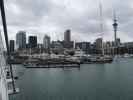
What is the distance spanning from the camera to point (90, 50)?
317 feet

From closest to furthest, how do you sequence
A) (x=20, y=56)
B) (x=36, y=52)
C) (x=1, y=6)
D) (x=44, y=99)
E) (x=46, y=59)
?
(x=1, y=6)
(x=44, y=99)
(x=46, y=59)
(x=20, y=56)
(x=36, y=52)

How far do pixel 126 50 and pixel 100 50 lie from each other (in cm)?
1653

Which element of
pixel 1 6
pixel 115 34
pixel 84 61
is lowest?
pixel 84 61

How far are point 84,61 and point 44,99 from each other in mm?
56554

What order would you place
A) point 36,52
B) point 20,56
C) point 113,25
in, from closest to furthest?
1. point 20,56
2. point 36,52
3. point 113,25

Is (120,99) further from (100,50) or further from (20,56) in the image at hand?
(100,50)

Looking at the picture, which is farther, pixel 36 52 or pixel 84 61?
pixel 36 52

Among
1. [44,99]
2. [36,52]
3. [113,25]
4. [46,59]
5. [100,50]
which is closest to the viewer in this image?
[44,99]

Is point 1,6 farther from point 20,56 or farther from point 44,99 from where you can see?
point 20,56

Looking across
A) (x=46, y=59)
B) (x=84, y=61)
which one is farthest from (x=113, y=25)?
(x=46, y=59)

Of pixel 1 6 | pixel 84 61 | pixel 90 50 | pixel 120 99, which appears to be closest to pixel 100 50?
pixel 90 50

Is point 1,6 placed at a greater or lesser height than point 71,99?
greater

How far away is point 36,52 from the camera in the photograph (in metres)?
82.6

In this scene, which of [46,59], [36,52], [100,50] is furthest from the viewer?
[100,50]
